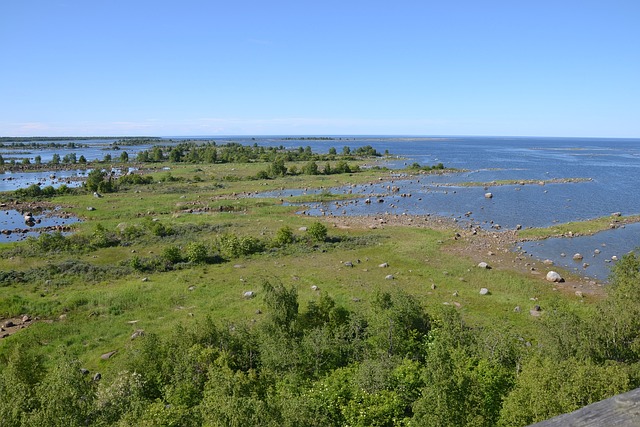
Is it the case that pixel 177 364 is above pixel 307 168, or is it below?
below

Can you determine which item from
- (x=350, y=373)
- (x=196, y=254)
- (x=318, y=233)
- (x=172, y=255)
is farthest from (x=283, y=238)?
(x=350, y=373)

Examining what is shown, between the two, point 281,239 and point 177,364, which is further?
point 281,239

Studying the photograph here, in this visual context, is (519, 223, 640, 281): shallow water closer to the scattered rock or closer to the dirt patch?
the scattered rock

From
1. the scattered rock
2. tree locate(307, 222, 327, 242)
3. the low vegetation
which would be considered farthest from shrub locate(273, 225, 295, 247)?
the scattered rock

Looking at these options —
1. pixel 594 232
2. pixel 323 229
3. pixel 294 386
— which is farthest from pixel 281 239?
pixel 594 232

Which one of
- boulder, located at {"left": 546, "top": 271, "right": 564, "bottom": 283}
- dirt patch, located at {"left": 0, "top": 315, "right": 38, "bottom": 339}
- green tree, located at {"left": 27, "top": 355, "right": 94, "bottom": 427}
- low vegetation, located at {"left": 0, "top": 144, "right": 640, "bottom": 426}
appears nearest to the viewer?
green tree, located at {"left": 27, "top": 355, "right": 94, "bottom": 427}

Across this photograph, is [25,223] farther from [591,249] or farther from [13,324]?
[591,249]

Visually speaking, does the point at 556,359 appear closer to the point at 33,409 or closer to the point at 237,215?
the point at 33,409

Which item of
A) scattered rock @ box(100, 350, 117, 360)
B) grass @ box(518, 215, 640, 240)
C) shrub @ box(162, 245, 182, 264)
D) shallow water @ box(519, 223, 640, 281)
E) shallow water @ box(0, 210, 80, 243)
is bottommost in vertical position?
scattered rock @ box(100, 350, 117, 360)

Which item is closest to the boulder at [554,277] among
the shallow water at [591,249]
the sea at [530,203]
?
the shallow water at [591,249]
